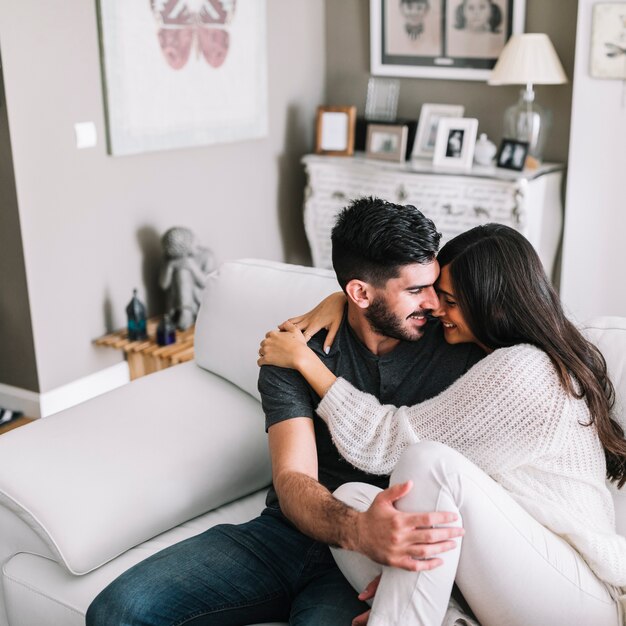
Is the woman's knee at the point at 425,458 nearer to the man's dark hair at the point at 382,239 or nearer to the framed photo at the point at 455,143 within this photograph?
the man's dark hair at the point at 382,239

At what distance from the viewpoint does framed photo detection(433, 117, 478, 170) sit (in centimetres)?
398

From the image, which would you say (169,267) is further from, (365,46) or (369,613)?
(369,613)

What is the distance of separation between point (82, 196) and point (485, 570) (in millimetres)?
2432

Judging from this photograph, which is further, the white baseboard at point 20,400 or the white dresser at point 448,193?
the white dresser at point 448,193

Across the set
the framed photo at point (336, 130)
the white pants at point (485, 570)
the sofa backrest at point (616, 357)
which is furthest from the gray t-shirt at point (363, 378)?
the framed photo at point (336, 130)

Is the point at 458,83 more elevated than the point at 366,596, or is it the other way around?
the point at 458,83

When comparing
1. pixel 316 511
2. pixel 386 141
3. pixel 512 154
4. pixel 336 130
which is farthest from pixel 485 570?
pixel 336 130

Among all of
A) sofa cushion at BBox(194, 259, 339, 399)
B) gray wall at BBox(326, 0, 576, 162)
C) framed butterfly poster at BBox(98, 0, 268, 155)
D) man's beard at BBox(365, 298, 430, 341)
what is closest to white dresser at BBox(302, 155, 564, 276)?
gray wall at BBox(326, 0, 576, 162)

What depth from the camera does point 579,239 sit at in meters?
3.78

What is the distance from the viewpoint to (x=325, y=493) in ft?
5.08

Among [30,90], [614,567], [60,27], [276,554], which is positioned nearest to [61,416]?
[276,554]

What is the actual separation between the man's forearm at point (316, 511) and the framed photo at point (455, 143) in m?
2.64

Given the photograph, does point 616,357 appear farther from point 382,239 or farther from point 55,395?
point 55,395

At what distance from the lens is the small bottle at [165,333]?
344 centimetres
